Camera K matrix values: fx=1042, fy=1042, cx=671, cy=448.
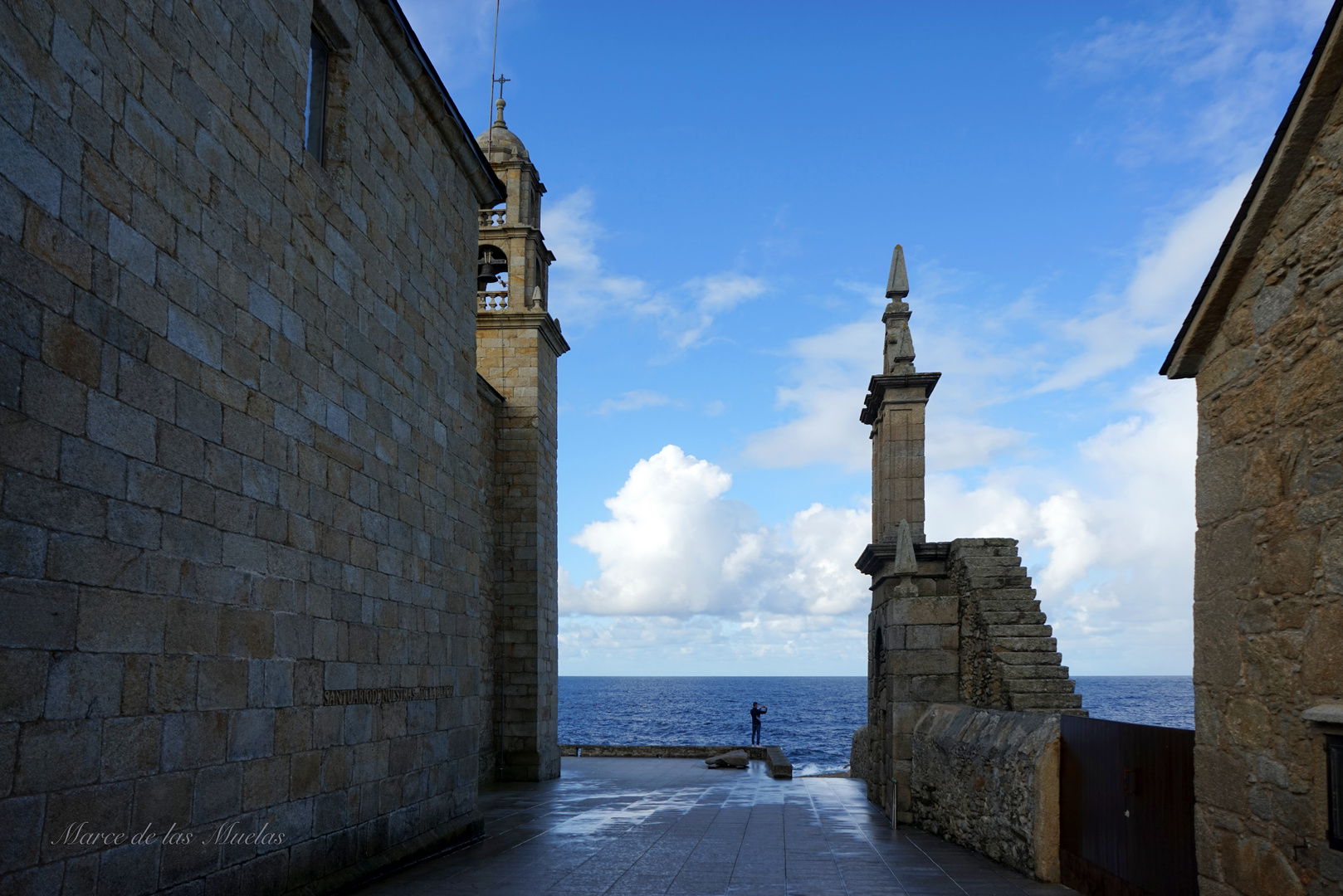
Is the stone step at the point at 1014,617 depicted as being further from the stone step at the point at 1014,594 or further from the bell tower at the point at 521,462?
the bell tower at the point at 521,462

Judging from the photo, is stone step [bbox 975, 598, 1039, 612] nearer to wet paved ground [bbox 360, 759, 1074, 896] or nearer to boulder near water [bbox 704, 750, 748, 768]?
wet paved ground [bbox 360, 759, 1074, 896]

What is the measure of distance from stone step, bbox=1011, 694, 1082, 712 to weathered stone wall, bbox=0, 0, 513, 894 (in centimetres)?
575

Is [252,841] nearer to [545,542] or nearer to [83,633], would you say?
[83,633]

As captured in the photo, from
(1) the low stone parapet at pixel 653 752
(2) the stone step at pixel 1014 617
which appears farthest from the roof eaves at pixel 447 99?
(1) the low stone parapet at pixel 653 752

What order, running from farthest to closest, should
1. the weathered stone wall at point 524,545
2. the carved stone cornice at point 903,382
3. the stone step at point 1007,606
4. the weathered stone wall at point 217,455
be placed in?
the weathered stone wall at point 524,545
the carved stone cornice at point 903,382
the stone step at point 1007,606
the weathered stone wall at point 217,455

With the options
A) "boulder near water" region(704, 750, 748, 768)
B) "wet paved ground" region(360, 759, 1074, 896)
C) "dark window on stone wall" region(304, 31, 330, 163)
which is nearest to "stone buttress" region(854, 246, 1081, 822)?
"wet paved ground" region(360, 759, 1074, 896)

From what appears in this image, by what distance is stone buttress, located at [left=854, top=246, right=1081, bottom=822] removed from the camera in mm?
11086

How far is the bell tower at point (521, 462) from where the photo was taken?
18469mm

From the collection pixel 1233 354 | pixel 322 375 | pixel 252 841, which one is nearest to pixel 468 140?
pixel 322 375

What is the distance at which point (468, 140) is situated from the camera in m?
11.6

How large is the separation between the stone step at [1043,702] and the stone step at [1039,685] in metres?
0.04

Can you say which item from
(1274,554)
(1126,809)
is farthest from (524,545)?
(1274,554)

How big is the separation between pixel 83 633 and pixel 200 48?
370 centimetres

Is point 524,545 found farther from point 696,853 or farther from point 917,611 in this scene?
point 696,853
